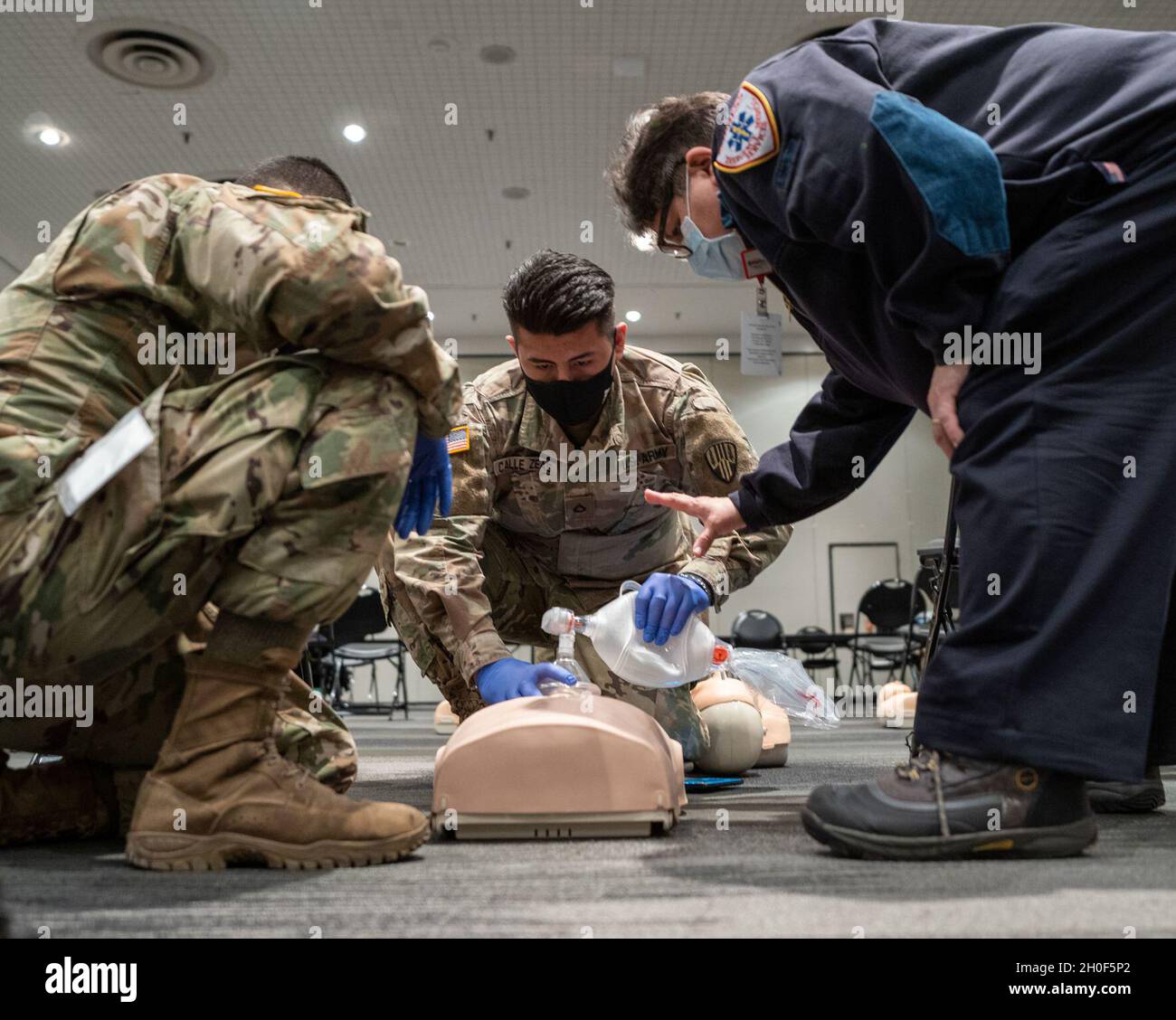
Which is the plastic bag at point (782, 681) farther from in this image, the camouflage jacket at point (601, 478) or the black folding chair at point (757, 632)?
the black folding chair at point (757, 632)

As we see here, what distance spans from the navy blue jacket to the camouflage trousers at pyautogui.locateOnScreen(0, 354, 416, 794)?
1.83ft

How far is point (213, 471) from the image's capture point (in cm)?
109

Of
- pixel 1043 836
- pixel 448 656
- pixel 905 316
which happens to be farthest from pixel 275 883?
pixel 448 656

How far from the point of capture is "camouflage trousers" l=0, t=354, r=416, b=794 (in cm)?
107

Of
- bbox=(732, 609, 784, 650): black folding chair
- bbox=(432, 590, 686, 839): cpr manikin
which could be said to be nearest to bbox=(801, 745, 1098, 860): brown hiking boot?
bbox=(432, 590, 686, 839): cpr manikin

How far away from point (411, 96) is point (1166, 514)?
16.7 ft

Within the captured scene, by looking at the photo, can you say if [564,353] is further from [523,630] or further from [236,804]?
[236,804]

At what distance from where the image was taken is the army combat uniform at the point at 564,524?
2.10 meters

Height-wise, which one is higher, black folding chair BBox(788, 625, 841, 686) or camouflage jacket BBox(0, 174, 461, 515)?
camouflage jacket BBox(0, 174, 461, 515)

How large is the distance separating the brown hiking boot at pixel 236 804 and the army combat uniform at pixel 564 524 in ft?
2.81

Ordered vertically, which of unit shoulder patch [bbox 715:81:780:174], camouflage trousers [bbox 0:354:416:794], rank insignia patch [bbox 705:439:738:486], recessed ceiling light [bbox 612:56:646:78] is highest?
recessed ceiling light [bbox 612:56:646:78]

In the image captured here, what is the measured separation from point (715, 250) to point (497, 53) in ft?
12.9

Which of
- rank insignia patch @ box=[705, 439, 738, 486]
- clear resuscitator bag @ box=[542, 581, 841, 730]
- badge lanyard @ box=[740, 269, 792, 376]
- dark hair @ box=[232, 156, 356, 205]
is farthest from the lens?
rank insignia patch @ box=[705, 439, 738, 486]

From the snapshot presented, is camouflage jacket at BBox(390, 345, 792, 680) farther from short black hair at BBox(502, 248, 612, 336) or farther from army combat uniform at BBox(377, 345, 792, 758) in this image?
short black hair at BBox(502, 248, 612, 336)
